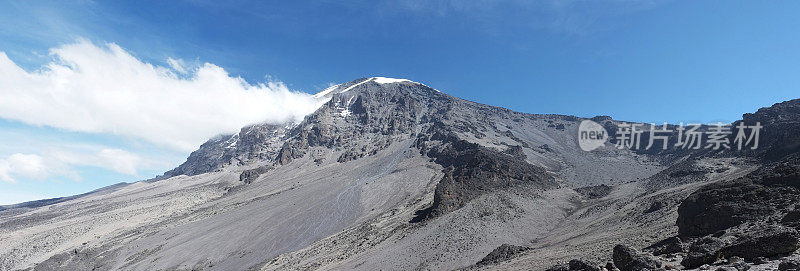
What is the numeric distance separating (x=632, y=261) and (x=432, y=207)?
143 ft

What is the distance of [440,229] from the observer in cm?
4709

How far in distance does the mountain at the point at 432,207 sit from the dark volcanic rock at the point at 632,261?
8cm

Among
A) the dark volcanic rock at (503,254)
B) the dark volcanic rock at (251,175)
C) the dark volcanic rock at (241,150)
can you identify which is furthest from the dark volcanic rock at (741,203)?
the dark volcanic rock at (241,150)

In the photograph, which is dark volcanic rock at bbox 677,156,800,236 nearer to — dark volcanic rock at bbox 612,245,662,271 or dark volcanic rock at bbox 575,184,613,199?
dark volcanic rock at bbox 612,245,662,271

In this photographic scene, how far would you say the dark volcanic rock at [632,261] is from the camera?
1465cm

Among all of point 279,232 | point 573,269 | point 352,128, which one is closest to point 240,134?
point 352,128

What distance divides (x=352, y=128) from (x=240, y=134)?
2258 inches

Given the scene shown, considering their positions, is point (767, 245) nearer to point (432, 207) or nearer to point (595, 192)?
point (432, 207)

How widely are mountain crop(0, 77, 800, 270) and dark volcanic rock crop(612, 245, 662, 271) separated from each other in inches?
3.0

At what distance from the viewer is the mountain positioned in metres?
26.9

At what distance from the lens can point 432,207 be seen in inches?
2280

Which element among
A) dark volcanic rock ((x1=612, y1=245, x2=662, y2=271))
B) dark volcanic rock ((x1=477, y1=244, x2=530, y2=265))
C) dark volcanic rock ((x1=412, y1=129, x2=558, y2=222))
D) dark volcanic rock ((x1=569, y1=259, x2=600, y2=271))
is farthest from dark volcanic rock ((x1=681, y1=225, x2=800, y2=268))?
dark volcanic rock ((x1=412, y1=129, x2=558, y2=222))

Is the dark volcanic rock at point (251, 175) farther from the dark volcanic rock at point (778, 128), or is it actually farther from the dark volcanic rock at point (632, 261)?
the dark volcanic rock at point (632, 261)

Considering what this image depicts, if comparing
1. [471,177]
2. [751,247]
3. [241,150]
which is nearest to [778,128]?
[471,177]
